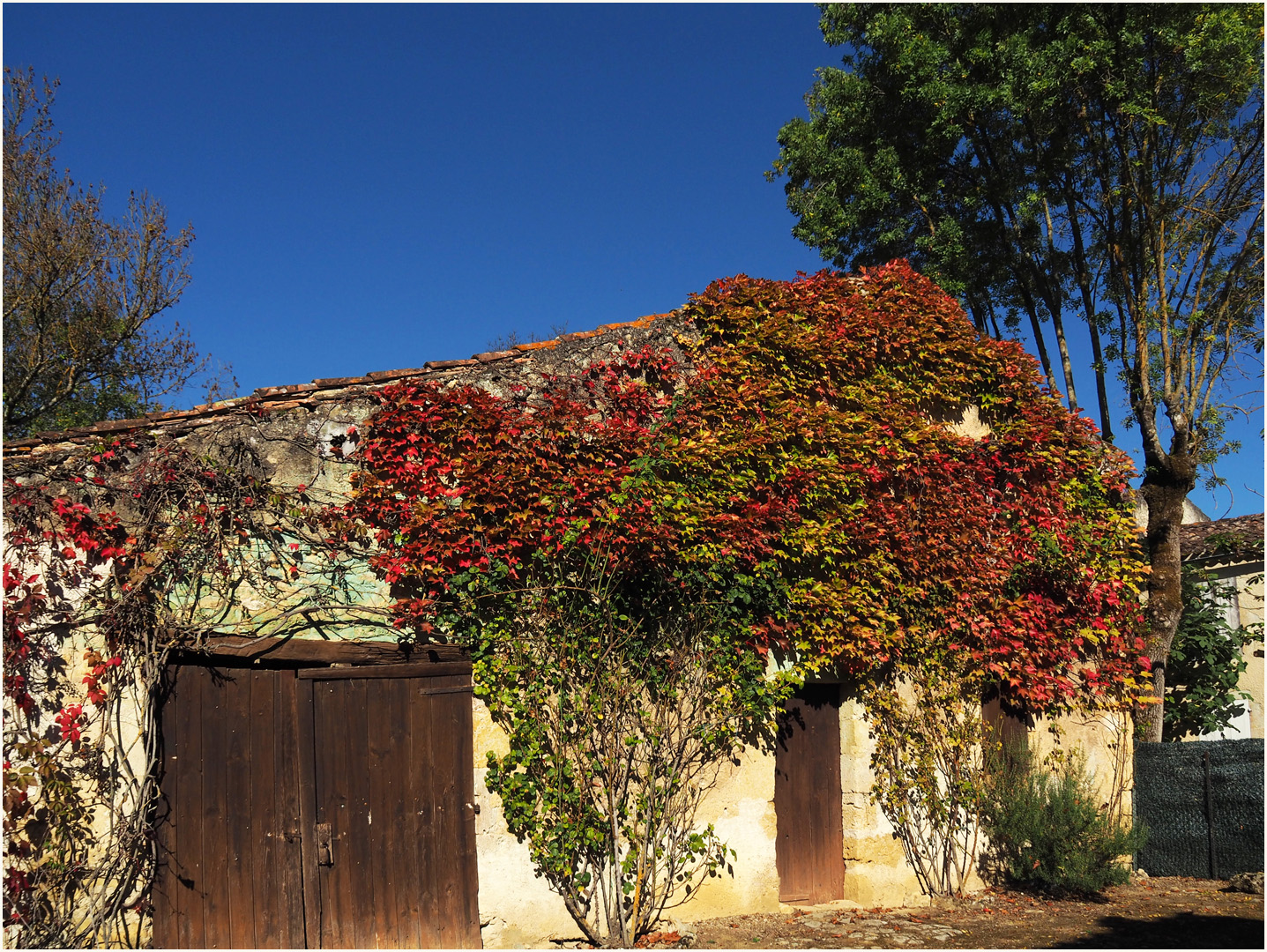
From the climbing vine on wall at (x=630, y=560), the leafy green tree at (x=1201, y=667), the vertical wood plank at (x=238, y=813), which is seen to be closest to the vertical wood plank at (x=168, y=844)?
the climbing vine on wall at (x=630, y=560)

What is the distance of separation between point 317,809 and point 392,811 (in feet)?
1.66

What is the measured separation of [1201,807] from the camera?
870cm

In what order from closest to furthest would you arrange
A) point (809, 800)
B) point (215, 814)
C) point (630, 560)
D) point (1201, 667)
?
point (215, 814) < point (630, 560) < point (809, 800) < point (1201, 667)

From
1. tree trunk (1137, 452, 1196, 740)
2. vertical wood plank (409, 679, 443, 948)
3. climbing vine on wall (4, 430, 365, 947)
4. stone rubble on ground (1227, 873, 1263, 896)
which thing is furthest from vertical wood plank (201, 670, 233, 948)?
tree trunk (1137, 452, 1196, 740)

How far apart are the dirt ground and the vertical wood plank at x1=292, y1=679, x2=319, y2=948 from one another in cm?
264

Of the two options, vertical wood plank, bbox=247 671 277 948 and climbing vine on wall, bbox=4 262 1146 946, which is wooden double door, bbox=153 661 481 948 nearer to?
vertical wood plank, bbox=247 671 277 948

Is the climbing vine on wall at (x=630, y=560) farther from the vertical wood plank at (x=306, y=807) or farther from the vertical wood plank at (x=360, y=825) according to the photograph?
the vertical wood plank at (x=360, y=825)

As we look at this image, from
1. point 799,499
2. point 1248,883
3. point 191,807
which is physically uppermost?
point 799,499

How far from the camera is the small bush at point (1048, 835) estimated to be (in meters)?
7.82

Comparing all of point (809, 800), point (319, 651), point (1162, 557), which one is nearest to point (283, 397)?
point (319, 651)

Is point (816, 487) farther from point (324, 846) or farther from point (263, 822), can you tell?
point (263, 822)

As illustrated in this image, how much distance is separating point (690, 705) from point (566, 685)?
3.53ft

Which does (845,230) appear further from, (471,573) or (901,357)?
(471,573)

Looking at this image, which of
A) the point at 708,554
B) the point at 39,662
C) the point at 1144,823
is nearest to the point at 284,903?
the point at 39,662
